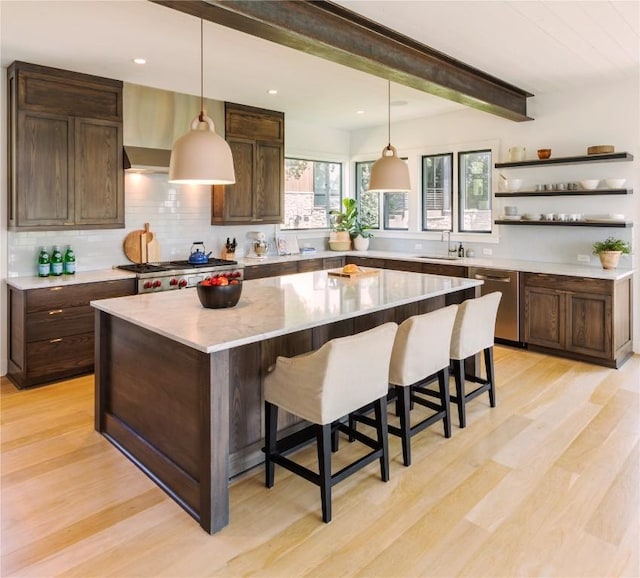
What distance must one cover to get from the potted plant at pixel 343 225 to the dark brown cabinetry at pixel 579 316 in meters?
2.83

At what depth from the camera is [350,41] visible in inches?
129

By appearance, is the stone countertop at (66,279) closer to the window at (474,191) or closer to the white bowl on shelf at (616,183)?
the window at (474,191)

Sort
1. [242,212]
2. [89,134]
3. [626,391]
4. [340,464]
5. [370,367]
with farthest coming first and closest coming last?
[242,212] → [89,134] → [626,391] → [340,464] → [370,367]

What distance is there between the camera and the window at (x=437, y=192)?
6.58m

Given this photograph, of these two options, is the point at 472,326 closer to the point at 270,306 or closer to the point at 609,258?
the point at 270,306

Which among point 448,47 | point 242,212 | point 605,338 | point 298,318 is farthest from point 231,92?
point 605,338

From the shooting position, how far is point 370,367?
2555 mm

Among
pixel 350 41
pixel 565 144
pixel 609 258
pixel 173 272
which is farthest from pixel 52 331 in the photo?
pixel 565 144

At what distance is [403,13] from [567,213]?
3.23m

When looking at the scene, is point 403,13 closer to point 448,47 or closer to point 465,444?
point 448,47

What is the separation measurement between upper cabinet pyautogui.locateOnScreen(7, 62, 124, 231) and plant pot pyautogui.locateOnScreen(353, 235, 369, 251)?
350 cm

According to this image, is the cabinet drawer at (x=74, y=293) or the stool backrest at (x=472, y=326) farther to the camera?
the cabinet drawer at (x=74, y=293)

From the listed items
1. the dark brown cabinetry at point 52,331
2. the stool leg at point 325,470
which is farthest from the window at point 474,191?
the stool leg at point 325,470

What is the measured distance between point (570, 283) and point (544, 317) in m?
0.44
